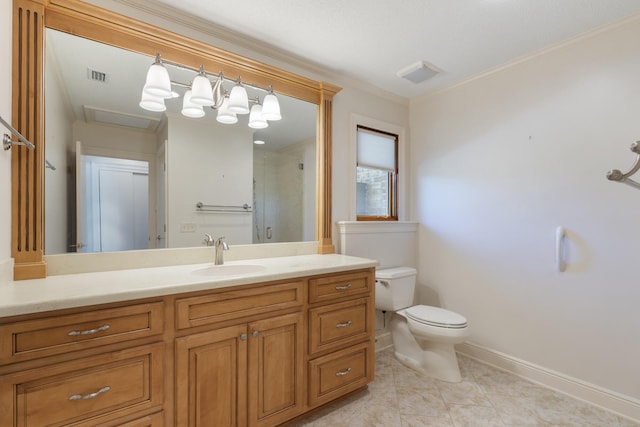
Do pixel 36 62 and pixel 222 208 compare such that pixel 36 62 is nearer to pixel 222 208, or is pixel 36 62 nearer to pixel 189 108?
pixel 189 108

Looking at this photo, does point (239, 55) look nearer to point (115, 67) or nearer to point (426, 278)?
point (115, 67)

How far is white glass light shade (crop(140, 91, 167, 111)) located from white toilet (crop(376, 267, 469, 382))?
1.95 meters

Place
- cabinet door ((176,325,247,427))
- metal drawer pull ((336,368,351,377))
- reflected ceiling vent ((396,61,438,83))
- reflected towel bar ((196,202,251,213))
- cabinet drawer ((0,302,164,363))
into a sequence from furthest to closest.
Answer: reflected ceiling vent ((396,61,438,83)) < reflected towel bar ((196,202,251,213)) < metal drawer pull ((336,368,351,377)) < cabinet door ((176,325,247,427)) < cabinet drawer ((0,302,164,363))

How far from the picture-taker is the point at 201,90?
5.74ft

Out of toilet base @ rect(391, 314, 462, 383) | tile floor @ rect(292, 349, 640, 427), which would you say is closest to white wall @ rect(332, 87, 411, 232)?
toilet base @ rect(391, 314, 462, 383)

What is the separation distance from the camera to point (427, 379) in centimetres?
218

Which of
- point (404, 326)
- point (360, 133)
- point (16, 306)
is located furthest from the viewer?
point (360, 133)

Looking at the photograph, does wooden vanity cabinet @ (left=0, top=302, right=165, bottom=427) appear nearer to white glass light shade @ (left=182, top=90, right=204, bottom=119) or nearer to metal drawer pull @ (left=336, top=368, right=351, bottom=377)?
metal drawer pull @ (left=336, top=368, right=351, bottom=377)

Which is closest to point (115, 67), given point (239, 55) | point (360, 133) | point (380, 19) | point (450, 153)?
point (239, 55)

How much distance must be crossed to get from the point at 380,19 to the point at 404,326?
2239 millimetres

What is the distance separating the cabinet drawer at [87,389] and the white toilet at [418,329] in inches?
66.7

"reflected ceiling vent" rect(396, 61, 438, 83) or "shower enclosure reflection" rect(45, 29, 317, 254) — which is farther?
"reflected ceiling vent" rect(396, 61, 438, 83)

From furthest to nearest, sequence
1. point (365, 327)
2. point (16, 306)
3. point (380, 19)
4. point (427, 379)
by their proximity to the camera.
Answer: point (427, 379)
point (365, 327)
point (380, 19)
point (16, 306)

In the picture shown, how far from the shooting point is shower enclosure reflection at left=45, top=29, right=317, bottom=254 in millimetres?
1517
